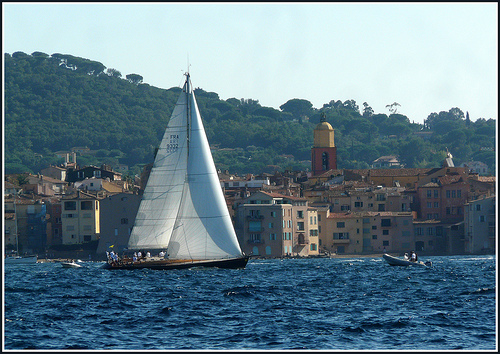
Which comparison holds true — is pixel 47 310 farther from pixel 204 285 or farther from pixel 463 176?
pixel 463 176

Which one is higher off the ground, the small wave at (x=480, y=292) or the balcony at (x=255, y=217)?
the balcony at (x=255, y=217)

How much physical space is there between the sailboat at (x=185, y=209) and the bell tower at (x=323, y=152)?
82013mm

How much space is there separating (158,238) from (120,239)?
1369 inches

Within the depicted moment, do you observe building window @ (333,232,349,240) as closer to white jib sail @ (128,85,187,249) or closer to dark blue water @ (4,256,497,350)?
white jib sail @ (128,85,187,249)

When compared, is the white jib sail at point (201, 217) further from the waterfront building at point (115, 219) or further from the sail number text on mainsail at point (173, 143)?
the waterfront building at point (115, 219)

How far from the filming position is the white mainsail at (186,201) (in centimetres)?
5509

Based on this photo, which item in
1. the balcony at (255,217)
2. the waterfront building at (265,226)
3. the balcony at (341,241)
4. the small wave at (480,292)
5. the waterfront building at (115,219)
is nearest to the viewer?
the small wave at (480,292)

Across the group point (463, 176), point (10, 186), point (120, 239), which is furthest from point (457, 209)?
point (10, 186)

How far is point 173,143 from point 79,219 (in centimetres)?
4152

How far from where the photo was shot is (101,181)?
387 ft

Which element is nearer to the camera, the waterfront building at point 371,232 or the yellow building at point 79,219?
the yellow building at point 79,219

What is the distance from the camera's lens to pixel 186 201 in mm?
55875

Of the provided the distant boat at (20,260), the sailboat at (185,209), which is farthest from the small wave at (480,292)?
the distant boat at (20,260)

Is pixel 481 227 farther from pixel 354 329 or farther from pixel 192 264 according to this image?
pixel 354 329
